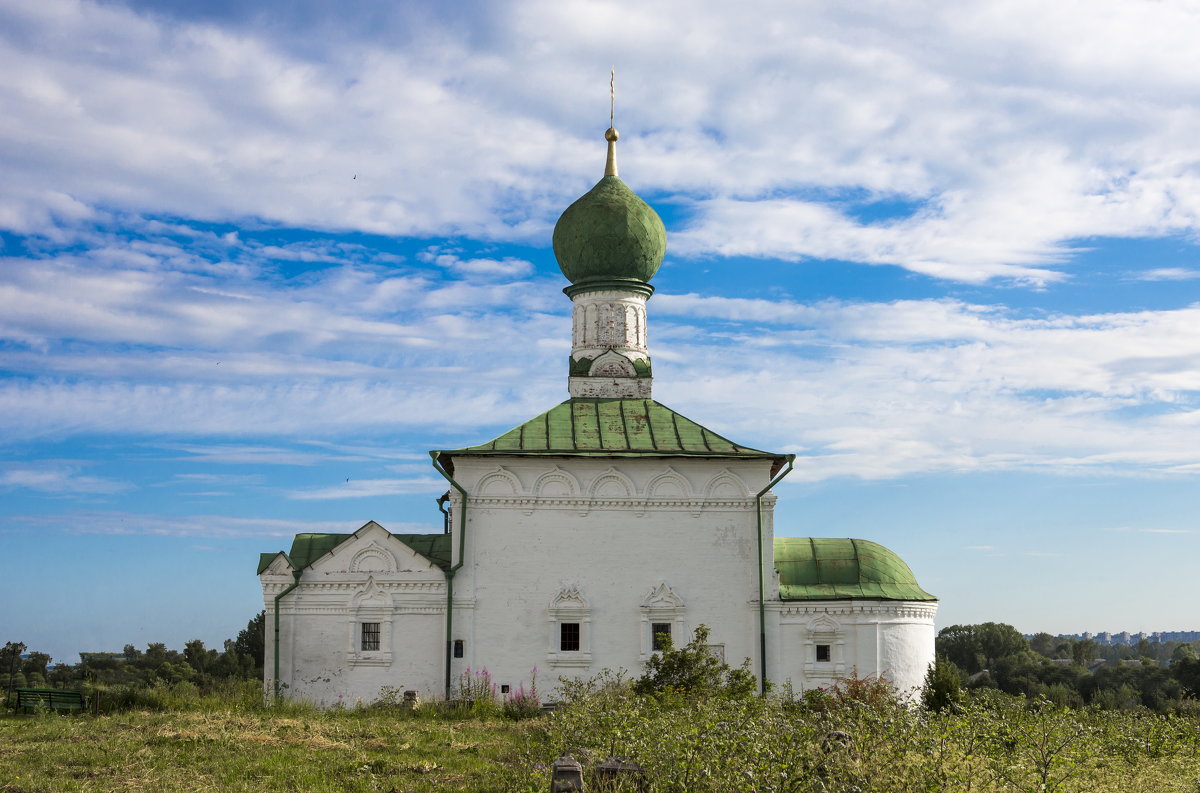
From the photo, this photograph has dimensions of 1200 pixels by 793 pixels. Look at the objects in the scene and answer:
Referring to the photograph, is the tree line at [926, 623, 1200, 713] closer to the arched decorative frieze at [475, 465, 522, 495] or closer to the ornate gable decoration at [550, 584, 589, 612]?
the ornate gable decoration at [550, 584, 589, 612]

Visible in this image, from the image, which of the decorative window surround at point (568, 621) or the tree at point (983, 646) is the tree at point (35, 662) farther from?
the tree at point (983, 646)

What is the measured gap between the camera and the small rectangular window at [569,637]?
57.7 feet

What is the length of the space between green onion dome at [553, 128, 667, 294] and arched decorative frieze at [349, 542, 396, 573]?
258 inches

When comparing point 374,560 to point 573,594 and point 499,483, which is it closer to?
point 499,483

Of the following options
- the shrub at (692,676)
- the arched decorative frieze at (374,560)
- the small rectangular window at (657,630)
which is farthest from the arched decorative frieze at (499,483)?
the shrub at (692,676)

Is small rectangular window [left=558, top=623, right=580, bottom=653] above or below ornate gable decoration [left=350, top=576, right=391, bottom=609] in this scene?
below

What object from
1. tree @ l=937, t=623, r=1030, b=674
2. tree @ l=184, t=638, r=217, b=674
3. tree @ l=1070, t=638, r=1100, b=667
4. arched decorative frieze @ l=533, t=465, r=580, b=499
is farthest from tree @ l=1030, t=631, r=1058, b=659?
arched decorative frieze @ l=533, t=465, r=580, b=499

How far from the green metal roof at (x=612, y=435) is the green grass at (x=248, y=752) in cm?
520

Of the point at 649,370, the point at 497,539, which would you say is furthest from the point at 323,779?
the point at 649,370

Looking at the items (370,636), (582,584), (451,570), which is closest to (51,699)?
(370,636)

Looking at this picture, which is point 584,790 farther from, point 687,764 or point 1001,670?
point 1001,670

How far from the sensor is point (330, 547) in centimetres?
1792

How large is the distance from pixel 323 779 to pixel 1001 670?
39659 mm

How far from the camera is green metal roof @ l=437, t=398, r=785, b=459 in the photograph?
59.4 feet
